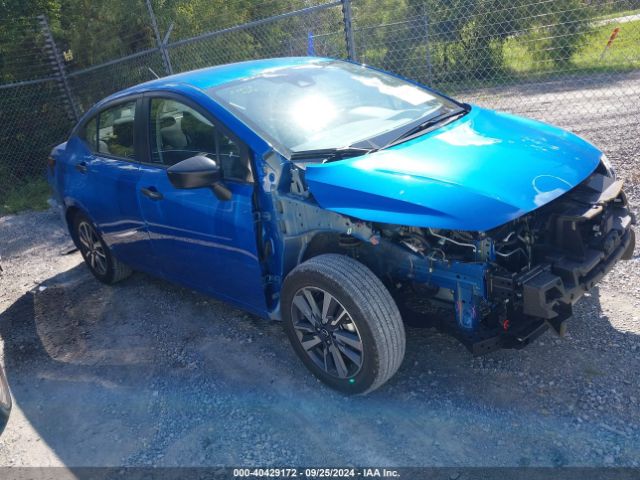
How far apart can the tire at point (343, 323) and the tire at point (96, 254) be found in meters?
2.41

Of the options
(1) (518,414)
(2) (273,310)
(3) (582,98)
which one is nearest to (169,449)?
(2) (273,310)

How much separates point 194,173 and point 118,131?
158 centimetres

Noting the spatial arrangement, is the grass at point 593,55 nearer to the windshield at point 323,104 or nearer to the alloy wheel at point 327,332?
the windshield at point 323,104

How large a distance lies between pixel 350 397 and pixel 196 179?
150cm

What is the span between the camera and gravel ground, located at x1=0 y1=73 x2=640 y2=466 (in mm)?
2748

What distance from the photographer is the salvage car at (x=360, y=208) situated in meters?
2.75

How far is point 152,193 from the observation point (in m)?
3.93

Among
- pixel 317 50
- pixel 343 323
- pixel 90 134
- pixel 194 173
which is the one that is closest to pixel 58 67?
pixel 317 50

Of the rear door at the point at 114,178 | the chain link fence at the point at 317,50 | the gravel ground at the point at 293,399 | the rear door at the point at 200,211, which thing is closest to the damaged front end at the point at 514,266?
the gravel ground at the point at 293,399

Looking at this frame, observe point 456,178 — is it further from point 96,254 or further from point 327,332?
point 96,254

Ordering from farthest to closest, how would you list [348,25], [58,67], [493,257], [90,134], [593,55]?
[593,55], [58,67], [348,25], [90,134], [493,257]

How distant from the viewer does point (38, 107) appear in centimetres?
1103

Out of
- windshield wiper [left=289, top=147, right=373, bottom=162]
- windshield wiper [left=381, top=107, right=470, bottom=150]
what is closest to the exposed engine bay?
windshield wiper [left=289, top=147, right=373, bottom=162]

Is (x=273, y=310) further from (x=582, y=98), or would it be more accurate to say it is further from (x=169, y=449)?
(x=582, y=98)
